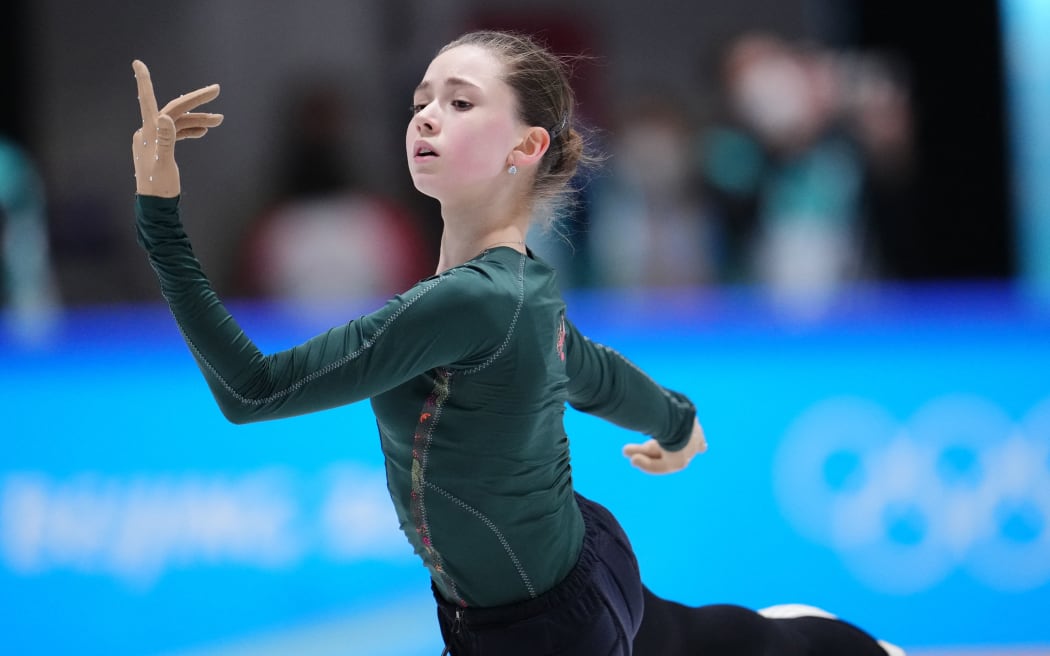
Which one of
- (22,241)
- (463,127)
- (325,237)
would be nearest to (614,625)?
(463,127)

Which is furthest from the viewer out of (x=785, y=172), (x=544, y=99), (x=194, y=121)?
(x=785, y=172)

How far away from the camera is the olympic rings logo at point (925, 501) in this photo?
4.32 metres

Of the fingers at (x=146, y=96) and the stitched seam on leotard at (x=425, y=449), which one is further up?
the fingers at (x=146, y=96)

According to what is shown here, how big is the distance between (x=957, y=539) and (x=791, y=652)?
7.05 ft

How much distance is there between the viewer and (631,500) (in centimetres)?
435

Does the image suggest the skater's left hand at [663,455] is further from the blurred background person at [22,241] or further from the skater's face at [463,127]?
the blurred background person at [22,241]

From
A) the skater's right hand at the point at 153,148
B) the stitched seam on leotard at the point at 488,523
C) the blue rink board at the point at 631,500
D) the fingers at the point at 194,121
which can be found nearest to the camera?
the skater's right hand at the point at 153,148

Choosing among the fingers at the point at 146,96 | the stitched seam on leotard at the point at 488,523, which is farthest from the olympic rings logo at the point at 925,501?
the fingers at the point at 146,96

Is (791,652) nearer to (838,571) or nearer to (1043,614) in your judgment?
(838,571)

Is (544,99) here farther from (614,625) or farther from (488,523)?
(614,625)

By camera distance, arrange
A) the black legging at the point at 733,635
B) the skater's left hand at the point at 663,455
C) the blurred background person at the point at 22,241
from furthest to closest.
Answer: the blurred background person at the point at 22,241, the skater's left hand at the point at 663,455, the black legging at the point at 733,635

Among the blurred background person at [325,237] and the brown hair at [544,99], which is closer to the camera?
the brown hair at [544,99]

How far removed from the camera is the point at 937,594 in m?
4.32

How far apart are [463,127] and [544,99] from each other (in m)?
0.20
